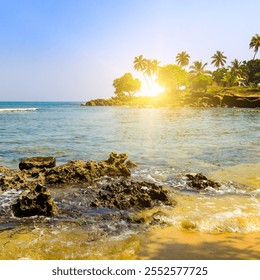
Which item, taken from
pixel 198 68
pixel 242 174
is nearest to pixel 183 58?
pixel 198 68

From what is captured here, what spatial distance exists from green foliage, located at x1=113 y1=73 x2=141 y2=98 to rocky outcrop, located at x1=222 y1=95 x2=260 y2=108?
52.3 meters

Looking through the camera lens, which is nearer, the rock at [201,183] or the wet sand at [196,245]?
the wet sand at [196,245]

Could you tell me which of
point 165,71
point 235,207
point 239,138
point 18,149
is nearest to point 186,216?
point 235,207

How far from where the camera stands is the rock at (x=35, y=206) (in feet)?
22.3

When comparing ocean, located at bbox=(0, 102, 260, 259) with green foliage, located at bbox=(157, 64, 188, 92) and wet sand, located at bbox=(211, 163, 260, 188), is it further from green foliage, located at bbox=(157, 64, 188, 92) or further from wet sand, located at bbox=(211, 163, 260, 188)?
green foliage, located at bbox=(157, 64, 188, 92)

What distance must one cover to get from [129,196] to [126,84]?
117 meters

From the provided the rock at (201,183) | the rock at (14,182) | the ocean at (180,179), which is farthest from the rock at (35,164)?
the rock at (201,183)

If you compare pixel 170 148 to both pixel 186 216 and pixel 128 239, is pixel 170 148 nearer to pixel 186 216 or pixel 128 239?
pixel 186 216

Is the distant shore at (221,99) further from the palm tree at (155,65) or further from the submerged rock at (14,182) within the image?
the submerged rock at (14,182)

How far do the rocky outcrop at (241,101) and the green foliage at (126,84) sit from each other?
52285 millimetres

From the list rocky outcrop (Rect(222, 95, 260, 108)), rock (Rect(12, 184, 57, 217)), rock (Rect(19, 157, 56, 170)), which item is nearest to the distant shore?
rocky outcrop (Rect(222, 95, 260, 108))

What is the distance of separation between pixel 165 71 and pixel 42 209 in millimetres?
92944

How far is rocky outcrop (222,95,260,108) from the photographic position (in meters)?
73.4

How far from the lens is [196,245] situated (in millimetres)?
5395
